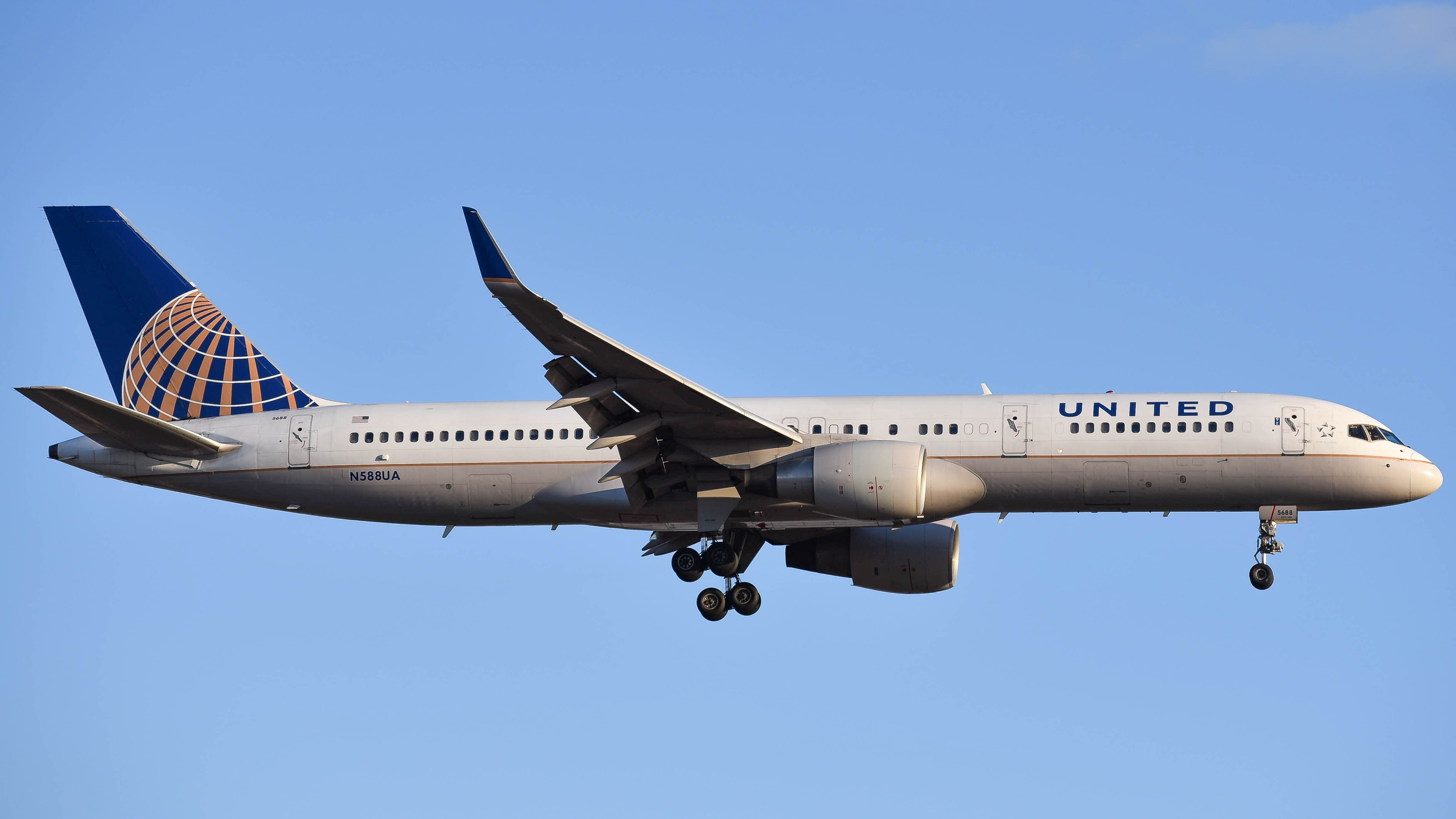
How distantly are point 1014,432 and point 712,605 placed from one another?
7.97m

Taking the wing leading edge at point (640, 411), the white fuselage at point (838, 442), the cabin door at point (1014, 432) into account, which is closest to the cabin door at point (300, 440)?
the white fuselage at point (838, 442)

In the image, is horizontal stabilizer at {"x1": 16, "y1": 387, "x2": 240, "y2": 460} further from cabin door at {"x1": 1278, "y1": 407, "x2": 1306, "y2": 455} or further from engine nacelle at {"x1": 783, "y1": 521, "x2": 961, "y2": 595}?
cabin door at {"x1": 1278, "y1": 407, "x2": 1306, "y2": 455}

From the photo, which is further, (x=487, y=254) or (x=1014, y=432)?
(x=1014, y=432)

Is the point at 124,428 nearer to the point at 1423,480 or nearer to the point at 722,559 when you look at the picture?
the point at 722,559

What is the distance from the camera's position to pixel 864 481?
105 feet

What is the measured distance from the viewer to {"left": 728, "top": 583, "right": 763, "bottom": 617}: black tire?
121ft

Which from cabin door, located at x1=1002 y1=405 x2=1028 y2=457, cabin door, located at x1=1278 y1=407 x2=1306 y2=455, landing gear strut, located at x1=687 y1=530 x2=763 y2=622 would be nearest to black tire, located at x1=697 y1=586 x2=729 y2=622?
landing gear strut, located at x1=687 y1=530 x2=763 y2=622

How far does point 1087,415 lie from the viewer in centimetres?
3447

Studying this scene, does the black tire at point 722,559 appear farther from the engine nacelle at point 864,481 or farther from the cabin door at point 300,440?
the cabin door at point 300,440

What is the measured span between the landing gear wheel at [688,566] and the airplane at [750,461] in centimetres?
5

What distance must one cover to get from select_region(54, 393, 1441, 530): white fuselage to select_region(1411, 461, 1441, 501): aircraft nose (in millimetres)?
51

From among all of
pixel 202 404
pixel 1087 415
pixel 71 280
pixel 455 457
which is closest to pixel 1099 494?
pixel 1087 415

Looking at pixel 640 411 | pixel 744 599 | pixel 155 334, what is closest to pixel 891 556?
pixel 744 599

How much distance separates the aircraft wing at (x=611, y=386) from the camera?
26.9m
